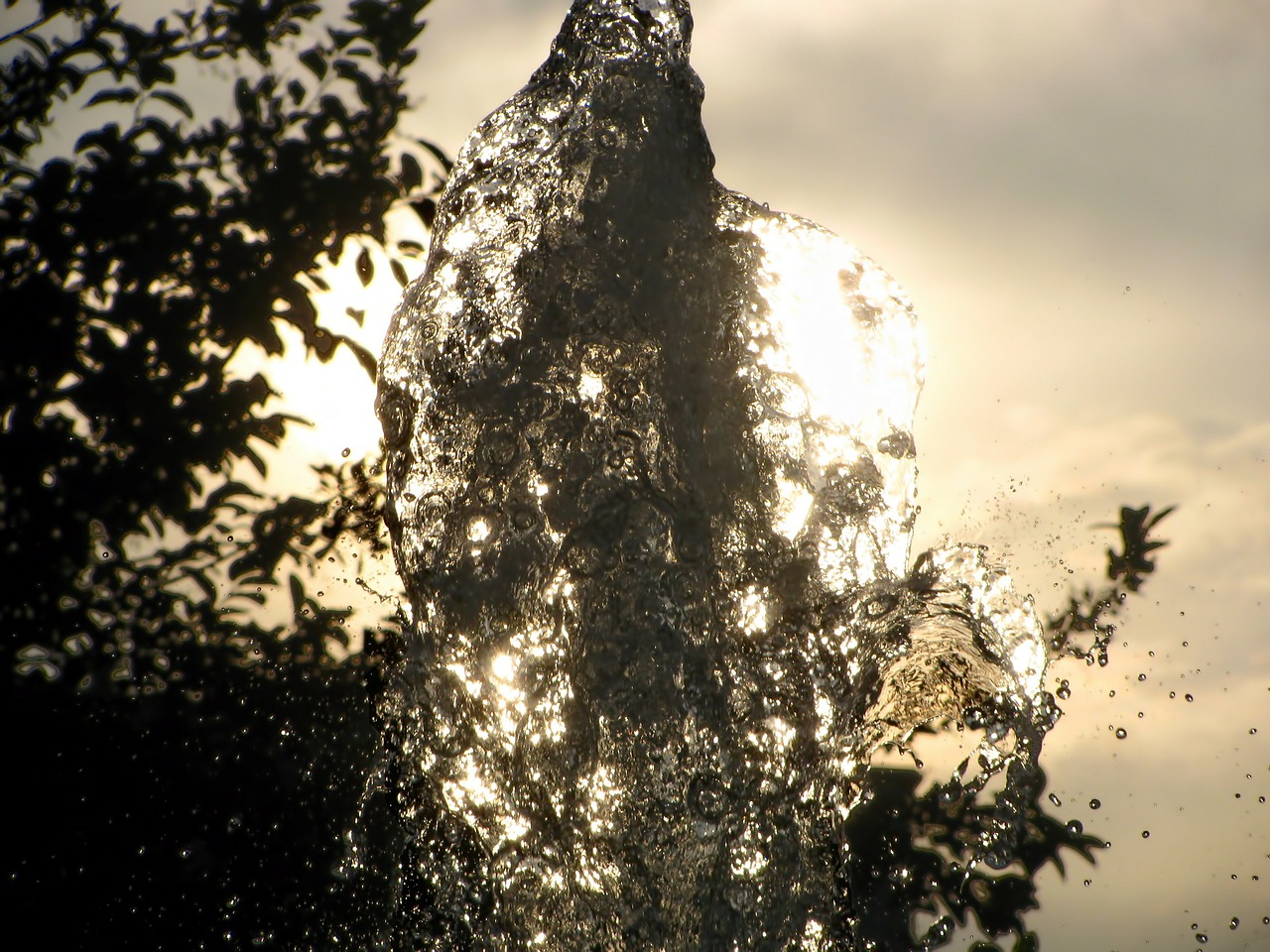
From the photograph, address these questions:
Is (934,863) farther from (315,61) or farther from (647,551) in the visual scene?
(315,61)

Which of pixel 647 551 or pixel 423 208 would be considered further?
pixel 423 208

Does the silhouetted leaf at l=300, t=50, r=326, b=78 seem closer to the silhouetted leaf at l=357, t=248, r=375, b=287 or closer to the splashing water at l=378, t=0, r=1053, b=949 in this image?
the silhouetted leaf at l=357, t=248, r=375, b=287

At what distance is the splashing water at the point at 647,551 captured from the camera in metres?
1.88

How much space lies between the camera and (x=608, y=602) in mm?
1999

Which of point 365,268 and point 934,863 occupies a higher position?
point 365,268

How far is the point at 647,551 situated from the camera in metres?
2.04

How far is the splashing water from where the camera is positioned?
6.16 feet

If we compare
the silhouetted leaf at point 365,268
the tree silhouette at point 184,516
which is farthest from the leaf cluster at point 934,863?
the silhouetted leaf at point 365,268

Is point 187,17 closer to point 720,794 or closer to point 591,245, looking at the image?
point 591,245

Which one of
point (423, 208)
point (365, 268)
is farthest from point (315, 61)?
point (365, 268)

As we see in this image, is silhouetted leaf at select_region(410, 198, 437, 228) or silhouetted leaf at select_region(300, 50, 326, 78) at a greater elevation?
silhouetted leaf at select_region(300, 50, 326, 78)

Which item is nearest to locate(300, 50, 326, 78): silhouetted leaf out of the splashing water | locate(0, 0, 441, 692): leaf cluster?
locate(0, 0, 441, 692): leaf cluster

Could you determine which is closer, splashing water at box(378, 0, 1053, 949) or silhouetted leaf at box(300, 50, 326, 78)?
splashing water at box(378, 0, 1053, 949)

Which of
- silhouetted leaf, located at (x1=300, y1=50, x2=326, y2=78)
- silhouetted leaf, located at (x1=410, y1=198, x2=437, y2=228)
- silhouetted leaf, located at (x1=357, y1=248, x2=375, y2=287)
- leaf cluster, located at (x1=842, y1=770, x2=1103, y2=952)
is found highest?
silhouetted leaf, located at (x1=300, y1=50, x2=326, y2=78)
